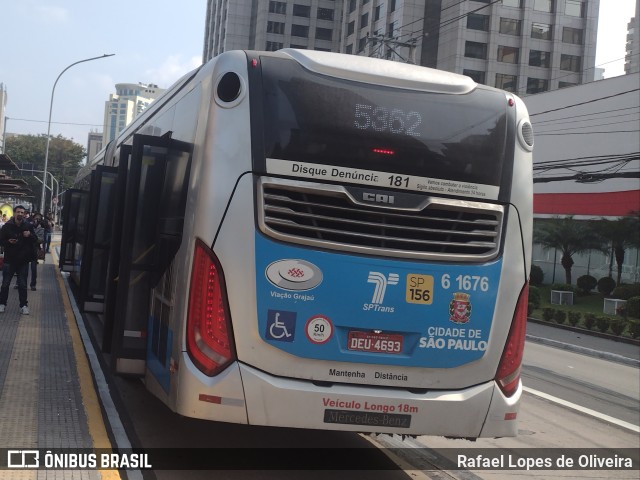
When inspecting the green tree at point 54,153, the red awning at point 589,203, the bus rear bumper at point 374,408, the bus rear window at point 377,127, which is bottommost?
the bus rear bumper at point 374,408

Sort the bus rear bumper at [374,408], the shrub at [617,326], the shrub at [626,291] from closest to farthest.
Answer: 1. the bus rear bumper at [374,408]
2. the shrub at [617,326]
3. the shrub at [626,291]

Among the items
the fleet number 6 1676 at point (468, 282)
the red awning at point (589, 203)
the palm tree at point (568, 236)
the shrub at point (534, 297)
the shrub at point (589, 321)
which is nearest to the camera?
the fleet number 6 1676 at point (468, 282)

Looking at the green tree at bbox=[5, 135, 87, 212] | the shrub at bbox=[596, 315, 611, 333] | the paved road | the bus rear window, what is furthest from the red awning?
the green tree at bbox=[5, 135, 87, 212]

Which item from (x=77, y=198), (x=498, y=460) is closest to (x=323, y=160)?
(x=498, y=460)

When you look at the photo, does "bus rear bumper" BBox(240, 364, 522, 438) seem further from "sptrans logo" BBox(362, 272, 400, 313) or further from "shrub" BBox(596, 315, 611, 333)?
"shrub" BBox(596, 315, 611, 333)

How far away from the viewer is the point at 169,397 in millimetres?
5637

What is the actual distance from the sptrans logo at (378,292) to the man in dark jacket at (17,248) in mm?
8980

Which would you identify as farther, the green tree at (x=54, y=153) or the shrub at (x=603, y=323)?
the green tree at (x=54, y=153)

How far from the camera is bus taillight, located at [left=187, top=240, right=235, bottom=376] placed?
5.28m

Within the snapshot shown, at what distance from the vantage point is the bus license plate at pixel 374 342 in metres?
5.44

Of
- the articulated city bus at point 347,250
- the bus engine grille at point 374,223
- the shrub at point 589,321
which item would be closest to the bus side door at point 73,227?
the articulated city bus at point 347,250

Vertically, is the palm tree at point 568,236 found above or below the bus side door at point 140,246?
above

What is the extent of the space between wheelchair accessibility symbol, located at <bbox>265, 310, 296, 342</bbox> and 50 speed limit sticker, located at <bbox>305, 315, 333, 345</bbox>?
11 centimetres

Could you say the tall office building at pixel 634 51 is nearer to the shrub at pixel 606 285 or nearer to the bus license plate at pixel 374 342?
the shrub at pixel 606 285
